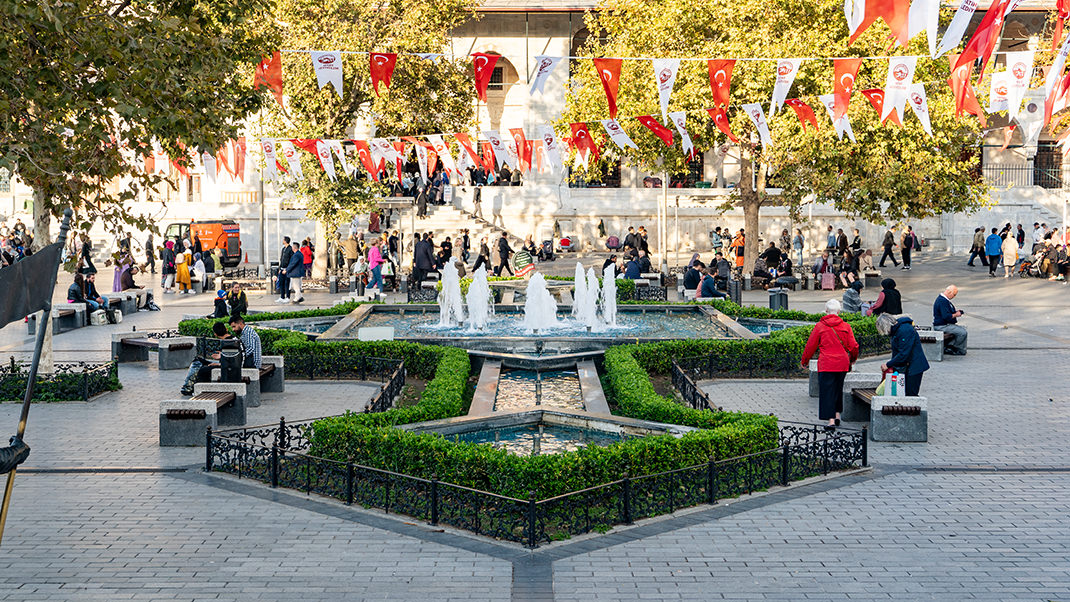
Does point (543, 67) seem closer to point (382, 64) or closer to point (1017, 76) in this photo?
point (382, 64)

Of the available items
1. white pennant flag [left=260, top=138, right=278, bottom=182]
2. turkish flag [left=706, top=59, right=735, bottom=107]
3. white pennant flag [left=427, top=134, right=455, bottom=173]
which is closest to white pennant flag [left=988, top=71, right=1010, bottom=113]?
turkish flag [left=706, top=59, right=735, bottom=107]

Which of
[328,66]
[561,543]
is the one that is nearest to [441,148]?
[328,66]

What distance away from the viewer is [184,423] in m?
12.6

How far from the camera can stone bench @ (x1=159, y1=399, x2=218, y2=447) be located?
12.5 metres

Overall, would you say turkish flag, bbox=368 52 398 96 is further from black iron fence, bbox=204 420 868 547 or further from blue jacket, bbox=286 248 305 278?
black iron fence, bbox=204 420 868 547

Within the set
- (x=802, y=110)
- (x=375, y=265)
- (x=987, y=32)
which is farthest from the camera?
(x=375, y=265)

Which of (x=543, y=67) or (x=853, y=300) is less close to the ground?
(x=543, y=67)

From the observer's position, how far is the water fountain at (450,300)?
21938 mm

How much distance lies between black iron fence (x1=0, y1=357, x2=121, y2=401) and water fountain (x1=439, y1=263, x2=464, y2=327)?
283 inches

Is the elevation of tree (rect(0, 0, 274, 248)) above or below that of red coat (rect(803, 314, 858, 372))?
above

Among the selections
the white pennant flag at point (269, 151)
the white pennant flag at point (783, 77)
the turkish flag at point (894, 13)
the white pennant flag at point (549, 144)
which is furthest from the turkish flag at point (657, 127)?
the turkish flag at point (894, 13)

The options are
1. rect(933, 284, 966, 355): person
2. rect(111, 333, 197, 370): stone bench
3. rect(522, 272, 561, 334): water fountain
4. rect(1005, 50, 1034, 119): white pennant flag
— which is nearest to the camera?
rect(111, 333, 197, 370): stone bench

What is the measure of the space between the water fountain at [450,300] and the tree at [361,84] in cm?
904

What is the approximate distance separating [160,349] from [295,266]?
9946 mm
